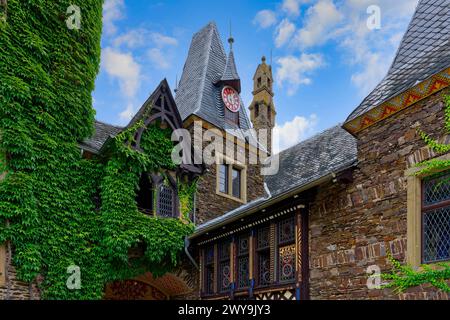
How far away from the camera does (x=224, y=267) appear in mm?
13469

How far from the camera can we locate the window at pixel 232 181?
18.0 metres

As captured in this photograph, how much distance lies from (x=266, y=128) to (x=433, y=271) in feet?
57.2

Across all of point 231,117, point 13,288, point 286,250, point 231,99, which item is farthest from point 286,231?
point 231,99

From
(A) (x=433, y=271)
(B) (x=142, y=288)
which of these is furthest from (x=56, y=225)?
(A) (x=433, y=271)

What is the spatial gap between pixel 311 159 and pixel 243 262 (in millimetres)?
6663

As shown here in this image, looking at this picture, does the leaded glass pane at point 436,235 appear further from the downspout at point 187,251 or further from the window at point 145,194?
the window at point 145,194

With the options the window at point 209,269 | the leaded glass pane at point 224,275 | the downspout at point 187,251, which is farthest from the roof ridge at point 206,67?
the leaded glass pane at point 224,275

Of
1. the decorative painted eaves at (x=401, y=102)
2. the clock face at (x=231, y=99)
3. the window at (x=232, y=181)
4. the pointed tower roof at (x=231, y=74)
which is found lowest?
the decorative painted eaves at (x=401, y=102)

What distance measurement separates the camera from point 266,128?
82.6 feet

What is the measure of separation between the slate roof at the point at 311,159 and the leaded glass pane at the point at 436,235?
692 cm

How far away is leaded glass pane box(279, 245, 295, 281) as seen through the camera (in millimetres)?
10984

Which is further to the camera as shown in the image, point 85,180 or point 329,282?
point 85,180

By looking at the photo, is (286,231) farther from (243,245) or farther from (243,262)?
(243,262)
